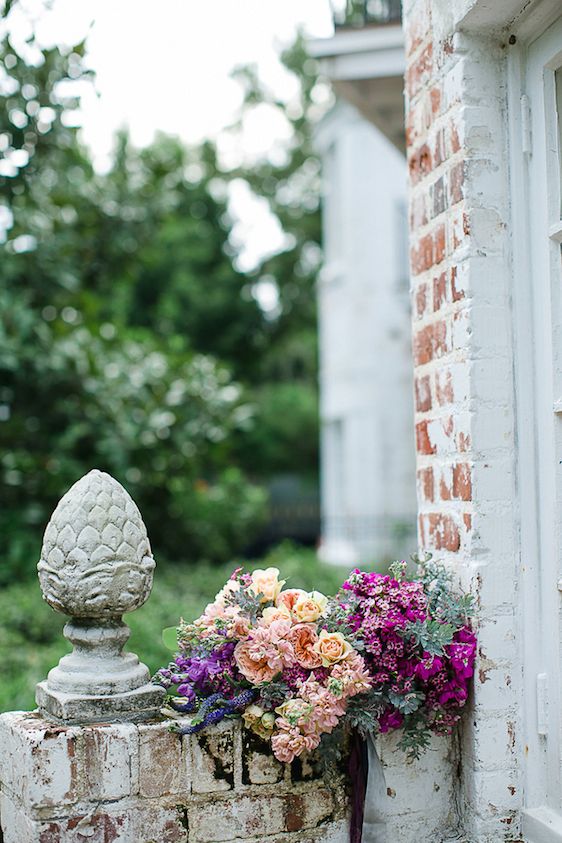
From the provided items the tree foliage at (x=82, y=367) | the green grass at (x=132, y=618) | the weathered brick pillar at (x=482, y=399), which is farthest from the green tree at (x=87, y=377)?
the weathered brick pillar at (x=482, y=399)

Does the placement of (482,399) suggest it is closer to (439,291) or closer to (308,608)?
(439,291)

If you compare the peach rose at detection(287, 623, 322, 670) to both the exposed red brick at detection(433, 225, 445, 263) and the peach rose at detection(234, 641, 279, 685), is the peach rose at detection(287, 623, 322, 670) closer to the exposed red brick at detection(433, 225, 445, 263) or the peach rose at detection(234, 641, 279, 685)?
the peach rose at detection(234, 641, 279, 685)

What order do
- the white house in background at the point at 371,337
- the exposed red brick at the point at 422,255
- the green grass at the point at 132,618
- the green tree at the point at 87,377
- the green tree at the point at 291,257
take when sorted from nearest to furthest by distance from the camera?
the exposed red brick at the point at 422,255 < the green grass at the point at 132,618 < the green tree at the point at 87,377 < the white house in background at the point at 371,337 < the green tree at the point at 291,257

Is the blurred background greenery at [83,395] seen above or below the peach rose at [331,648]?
above

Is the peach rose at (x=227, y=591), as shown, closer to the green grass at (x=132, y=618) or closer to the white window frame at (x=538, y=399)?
the white window frame at (x=538, y=399)

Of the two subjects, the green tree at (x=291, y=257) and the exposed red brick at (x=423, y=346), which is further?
the green tree at (x=291, y=257)

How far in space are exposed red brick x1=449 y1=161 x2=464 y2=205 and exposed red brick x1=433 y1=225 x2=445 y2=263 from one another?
4.0 inches

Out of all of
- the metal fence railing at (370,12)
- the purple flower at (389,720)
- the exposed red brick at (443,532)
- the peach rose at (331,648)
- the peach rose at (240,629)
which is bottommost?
the purple flower at (389,720)

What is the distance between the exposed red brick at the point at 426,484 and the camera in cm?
268

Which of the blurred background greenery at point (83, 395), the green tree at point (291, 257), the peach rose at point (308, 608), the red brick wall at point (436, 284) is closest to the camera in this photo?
the peach rose at point (308, 608)

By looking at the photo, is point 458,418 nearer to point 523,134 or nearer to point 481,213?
point 481,213

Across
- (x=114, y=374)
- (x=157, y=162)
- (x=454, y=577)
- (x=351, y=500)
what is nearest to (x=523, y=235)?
(x=454, y=577)

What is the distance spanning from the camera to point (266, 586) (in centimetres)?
248

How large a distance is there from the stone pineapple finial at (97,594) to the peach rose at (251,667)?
0.23m
